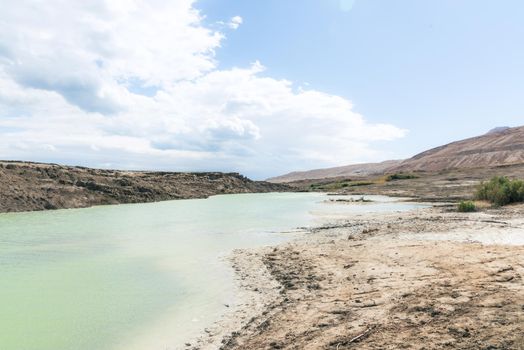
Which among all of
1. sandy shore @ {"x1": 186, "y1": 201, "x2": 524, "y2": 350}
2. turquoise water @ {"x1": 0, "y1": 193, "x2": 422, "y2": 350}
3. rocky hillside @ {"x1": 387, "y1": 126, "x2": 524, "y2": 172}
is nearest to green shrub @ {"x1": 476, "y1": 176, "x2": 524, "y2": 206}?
sandy shore @ {"x1": 186, "y1": 201, "x2": 524, "y2": 350}

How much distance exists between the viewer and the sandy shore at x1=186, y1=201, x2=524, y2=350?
6.61 m

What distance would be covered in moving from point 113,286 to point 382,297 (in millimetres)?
7988

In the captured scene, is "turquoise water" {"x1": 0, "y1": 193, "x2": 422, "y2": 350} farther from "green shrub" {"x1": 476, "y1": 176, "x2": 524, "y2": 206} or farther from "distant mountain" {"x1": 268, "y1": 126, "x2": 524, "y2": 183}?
"distant mountain" {"x1": 268, "y1": 126, "x2": 524, "y2": 183}

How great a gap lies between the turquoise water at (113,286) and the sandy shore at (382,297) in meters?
1.04

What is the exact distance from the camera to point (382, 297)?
29.3 feet

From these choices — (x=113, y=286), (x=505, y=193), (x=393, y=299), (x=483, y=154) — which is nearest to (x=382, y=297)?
(x=393, y=299)

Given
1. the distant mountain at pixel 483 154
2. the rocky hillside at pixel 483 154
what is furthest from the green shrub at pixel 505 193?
the distant mountain at pixel 483 154

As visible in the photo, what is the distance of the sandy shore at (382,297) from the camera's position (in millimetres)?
6609

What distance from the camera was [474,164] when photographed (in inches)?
4574

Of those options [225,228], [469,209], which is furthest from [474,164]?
[225,228]

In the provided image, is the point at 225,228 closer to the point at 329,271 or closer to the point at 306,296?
the point at 329,271

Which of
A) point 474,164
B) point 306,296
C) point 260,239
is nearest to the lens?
point 306,296

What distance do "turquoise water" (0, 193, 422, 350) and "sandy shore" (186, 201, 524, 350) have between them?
3.40 feet

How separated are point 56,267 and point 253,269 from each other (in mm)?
7503
